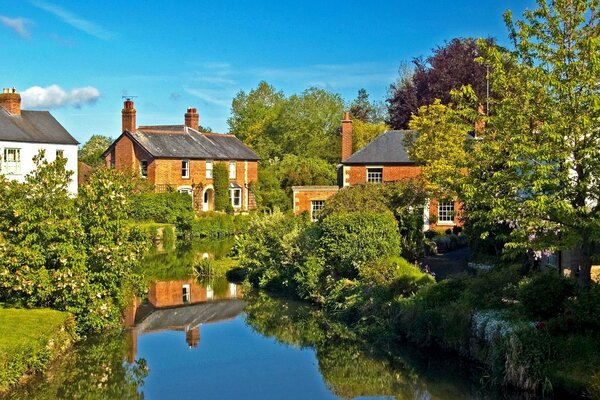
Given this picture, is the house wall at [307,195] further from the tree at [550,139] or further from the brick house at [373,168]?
the tree at [550,139]

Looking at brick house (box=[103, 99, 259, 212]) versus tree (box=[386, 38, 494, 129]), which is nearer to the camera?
tree (box=[386, 38, 494, 129])

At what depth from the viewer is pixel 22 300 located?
70.0ft

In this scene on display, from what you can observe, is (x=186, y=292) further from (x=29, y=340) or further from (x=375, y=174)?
(x=375, y=174)

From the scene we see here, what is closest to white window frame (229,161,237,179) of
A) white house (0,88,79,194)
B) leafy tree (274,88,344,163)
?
leafy tree (274,88,344,163)

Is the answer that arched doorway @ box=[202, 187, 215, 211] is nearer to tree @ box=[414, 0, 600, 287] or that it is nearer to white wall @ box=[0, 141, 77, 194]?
white wall @ box=[0, 141, 77, 194]

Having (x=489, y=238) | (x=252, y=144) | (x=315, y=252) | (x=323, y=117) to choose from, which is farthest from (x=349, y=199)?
(x=252, y=144)

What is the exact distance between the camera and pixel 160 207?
56531mm

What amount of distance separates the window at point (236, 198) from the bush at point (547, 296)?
5037 cm

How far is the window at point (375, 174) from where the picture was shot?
47.4 m

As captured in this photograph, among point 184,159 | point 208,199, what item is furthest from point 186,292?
point 208,199

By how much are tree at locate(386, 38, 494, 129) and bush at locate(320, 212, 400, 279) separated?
22.3 m

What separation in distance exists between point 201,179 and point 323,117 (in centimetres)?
1849

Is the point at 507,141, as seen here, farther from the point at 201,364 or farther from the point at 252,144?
the point at 252,144

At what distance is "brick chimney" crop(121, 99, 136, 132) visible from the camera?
63.4 meters
